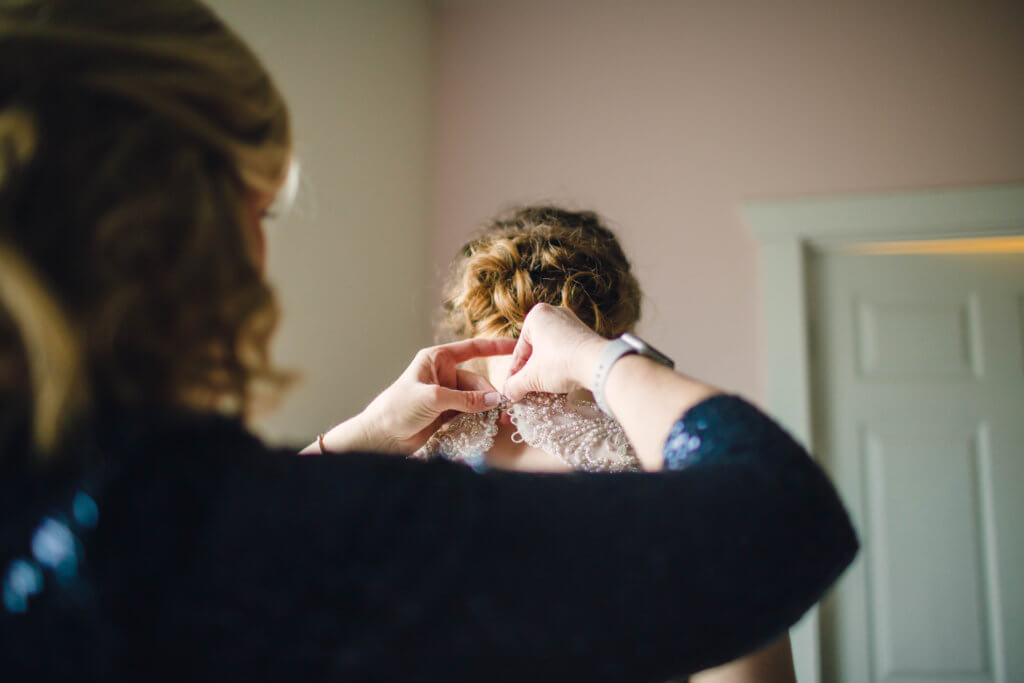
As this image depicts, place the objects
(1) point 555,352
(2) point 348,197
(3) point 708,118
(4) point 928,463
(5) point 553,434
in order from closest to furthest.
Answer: (1) point 555,352 < (5) point 553,434 < (2) point 348,197 < (4) point 928,463 < (3) point 708,118

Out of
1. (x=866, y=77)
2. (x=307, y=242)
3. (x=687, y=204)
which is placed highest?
(x=866, y=77)

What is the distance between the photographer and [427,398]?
72 centimetres

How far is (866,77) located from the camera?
1905 millimetres

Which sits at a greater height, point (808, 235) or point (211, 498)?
point (808, 235)

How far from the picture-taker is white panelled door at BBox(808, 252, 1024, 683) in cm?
181

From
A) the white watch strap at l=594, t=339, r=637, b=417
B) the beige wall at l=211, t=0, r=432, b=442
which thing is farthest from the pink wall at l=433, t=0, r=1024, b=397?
the white watch strap at l=594, t=339, r=637, b=417

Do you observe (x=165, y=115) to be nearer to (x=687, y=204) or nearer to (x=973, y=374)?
(x=687, y=204)

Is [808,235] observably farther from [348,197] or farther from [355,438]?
[355,438]

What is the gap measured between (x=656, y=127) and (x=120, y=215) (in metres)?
1.98

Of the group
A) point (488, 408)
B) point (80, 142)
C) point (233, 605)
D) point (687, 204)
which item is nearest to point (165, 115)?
point (80, 142)

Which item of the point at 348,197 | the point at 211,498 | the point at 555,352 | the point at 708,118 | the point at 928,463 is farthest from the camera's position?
the point at 708,118

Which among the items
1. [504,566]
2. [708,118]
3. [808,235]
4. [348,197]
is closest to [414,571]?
[504,566]

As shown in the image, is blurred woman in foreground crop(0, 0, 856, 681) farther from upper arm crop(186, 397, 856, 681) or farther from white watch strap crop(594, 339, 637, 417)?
white watch strap crop(594, 339, 637, 417)

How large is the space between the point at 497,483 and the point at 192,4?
0.99 ft
